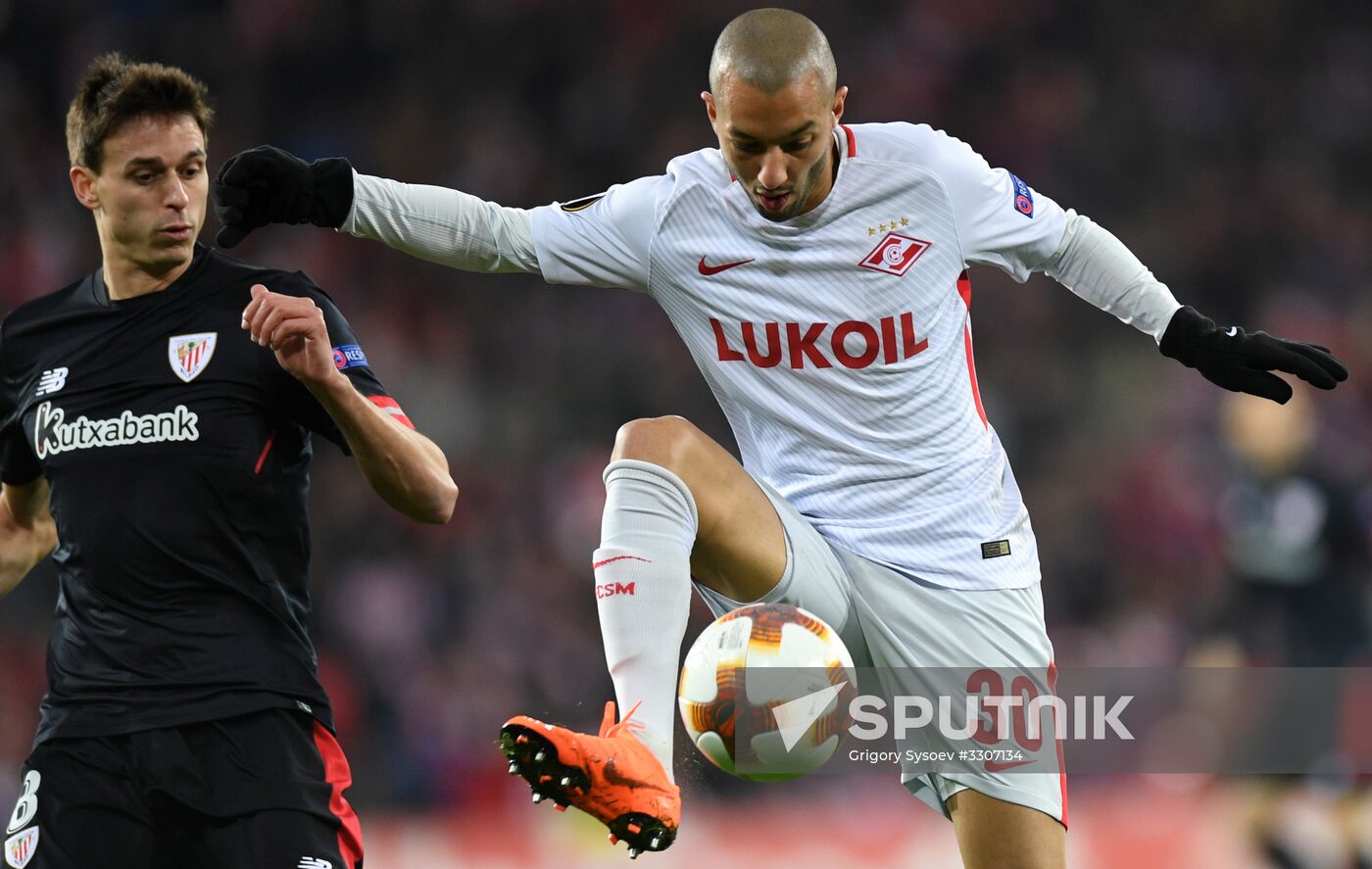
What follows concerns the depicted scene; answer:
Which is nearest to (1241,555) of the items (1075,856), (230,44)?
(1075,856)

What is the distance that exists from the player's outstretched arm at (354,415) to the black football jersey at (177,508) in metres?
0.19

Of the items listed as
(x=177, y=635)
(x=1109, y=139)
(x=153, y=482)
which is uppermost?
(x=1109, y=139)

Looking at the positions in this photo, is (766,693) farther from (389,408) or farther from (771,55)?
(771,55)

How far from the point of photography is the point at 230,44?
1268 centimetres

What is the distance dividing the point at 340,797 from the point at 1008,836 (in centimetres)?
153

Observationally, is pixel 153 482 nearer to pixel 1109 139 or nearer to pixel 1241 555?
pixel 1241 555

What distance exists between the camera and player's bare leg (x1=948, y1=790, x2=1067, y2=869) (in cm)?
400

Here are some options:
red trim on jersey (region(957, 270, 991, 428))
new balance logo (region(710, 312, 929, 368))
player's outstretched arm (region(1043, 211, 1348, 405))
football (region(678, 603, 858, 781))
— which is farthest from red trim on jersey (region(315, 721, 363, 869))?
player's outstretched arm (region(1043, 211, 1348, 405))

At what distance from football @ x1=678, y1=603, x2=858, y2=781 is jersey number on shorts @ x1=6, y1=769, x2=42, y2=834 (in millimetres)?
1298

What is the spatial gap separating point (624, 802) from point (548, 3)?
10.7 metres

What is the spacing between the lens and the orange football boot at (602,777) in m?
3.20

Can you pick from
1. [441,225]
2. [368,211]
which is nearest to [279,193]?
[368,211]

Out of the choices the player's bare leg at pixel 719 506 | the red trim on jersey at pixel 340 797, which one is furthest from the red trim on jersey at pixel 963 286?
the red trim on jersey at pixel 340 797

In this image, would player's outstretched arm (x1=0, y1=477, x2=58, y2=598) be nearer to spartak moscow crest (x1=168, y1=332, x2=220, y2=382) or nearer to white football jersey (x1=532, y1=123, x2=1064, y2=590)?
spartak moscow crest (x1=168, y1=332, x2=220, y2=382)
